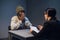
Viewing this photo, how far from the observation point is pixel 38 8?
5.46 metres

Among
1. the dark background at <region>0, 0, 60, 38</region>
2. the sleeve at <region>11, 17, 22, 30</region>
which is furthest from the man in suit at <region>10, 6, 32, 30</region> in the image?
the dark background at <region>0, 0, 60, 38</region>

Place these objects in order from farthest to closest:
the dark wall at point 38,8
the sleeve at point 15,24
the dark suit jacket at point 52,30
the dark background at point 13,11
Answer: the dark background at point 13,11 → the dark wall at point 38,8 → the sleeve at point 15,24 → the dark suit jacket at point 52,30

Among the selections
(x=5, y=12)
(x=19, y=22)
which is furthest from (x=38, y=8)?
(x=19, y=22)

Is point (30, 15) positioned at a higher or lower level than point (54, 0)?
lower

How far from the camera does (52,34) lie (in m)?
2.39

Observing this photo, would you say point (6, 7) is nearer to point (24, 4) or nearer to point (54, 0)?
point (24, 4)

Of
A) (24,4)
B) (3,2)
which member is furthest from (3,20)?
(24,4)

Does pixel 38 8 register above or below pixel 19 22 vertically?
above

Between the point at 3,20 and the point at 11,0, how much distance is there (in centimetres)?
80

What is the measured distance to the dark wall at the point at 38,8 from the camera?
16.4ft

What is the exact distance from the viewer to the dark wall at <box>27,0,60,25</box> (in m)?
5.00

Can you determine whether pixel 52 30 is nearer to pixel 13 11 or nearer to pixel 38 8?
pixel 38 8

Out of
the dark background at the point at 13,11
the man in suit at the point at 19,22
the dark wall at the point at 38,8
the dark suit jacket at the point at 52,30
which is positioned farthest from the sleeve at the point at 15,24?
the dark background at the point at 13,11

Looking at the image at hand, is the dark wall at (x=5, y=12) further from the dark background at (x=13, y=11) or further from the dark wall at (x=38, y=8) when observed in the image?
the dark wall at (x=38, y=8)
